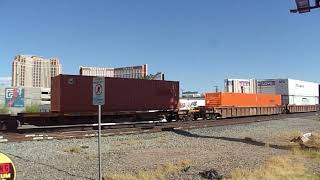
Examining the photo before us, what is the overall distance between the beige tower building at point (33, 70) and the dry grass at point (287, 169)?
14317 centimetres

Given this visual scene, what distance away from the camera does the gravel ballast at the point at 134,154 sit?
11.9 meters

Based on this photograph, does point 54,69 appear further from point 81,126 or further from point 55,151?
point 55,151

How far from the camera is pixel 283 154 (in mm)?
16438

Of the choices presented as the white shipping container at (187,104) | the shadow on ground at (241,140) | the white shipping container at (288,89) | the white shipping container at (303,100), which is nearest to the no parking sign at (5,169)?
the shadow on ground at (241,140)

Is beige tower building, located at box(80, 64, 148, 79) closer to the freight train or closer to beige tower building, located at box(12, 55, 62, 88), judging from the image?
beige tower building, located at box(12, 55, 62, 88)

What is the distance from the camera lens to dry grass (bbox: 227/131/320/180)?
11490mm

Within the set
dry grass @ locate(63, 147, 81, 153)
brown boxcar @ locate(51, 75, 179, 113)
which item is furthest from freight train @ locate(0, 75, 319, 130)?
dry grass @ locate(63, 147, 81, 153)

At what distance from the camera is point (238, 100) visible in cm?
4641

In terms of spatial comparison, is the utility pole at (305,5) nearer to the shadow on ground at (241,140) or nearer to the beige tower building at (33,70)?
the shadow on ground at (241,140)

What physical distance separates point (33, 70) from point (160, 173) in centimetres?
15424

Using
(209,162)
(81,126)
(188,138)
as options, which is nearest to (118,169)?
(209,162)

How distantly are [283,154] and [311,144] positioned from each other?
4.76 m

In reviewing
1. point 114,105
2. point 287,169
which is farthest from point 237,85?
point 287,169

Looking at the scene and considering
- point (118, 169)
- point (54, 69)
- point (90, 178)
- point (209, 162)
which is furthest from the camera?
point (54, 69)
